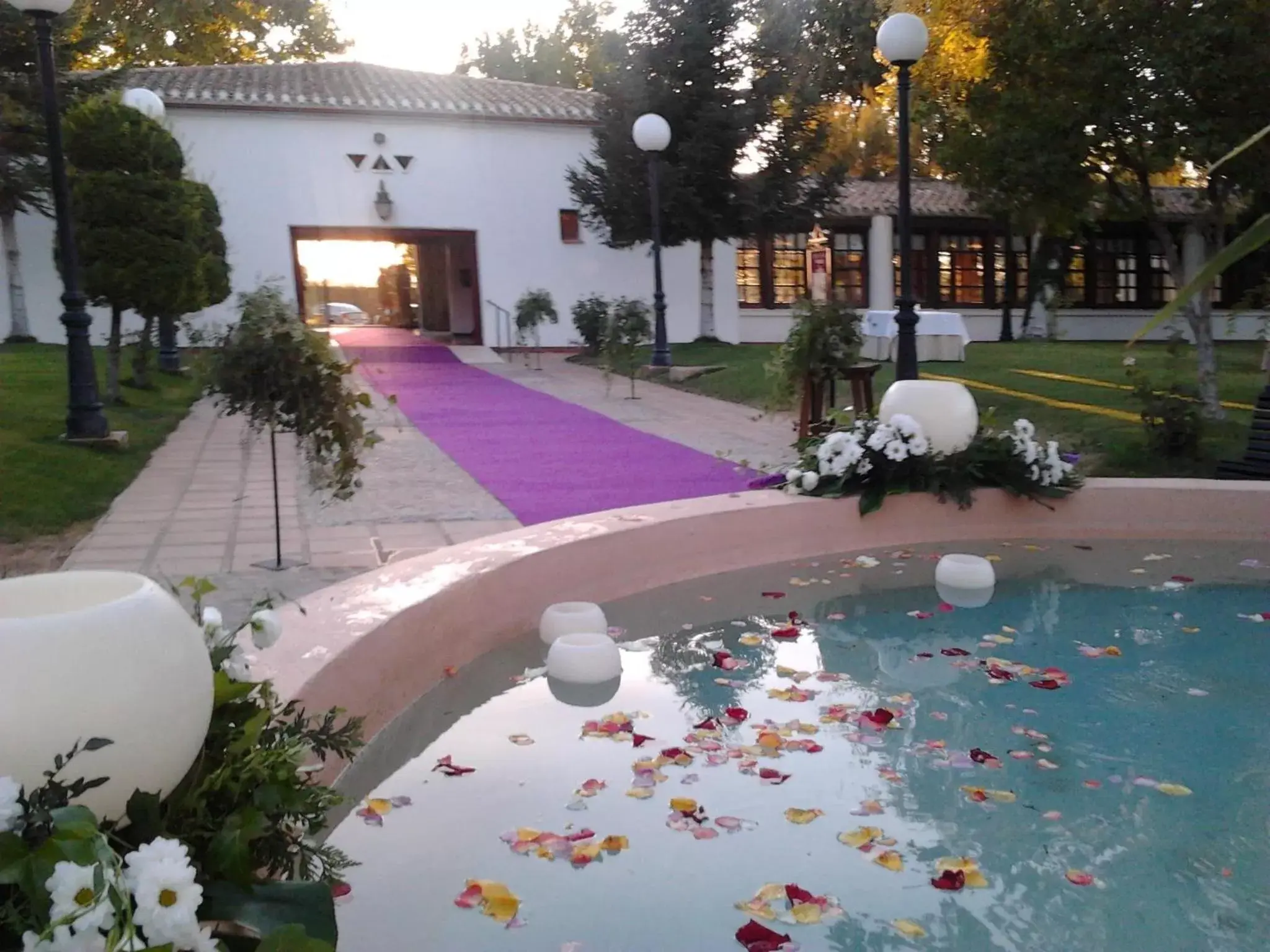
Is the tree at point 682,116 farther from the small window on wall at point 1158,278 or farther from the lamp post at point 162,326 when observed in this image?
the small window on wall at point 1158,278

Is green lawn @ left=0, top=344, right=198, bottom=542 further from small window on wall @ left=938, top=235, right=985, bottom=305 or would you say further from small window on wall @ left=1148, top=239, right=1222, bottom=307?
small window on wall @ left=1148, top=239, right=1222, bottom=307

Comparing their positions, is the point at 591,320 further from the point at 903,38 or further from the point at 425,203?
the point at 903,38

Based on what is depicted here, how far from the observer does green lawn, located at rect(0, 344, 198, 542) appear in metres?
6.06

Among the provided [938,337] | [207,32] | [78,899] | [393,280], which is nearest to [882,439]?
[78,899]

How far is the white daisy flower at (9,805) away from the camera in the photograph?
131 centimetres

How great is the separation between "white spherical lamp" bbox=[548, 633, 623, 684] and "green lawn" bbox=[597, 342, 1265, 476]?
9.95 feet

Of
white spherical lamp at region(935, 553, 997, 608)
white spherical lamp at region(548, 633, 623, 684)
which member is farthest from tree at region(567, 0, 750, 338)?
white spherical lamp at region(548, 633, 623, 684)

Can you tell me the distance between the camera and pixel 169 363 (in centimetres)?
1414

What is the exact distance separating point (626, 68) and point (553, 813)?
17.0 meters

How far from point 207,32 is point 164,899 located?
99.9ft

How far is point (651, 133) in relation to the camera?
14000 millimetres

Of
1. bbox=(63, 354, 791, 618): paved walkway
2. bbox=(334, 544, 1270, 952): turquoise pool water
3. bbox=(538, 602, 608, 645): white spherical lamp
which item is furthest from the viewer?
bbox=(63, 354, 791, 618): paved walkway

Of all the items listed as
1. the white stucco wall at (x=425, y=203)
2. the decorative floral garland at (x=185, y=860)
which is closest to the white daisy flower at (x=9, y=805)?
the decorative floral garland at (x=185, y=860)

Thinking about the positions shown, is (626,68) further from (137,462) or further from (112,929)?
(112,929)
